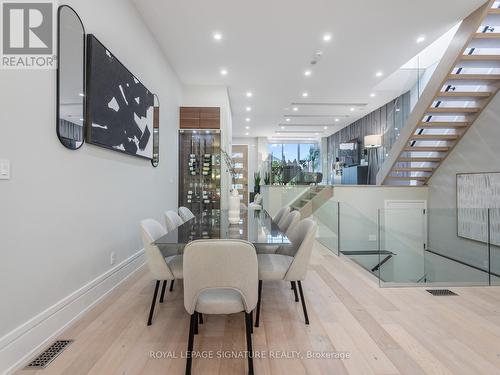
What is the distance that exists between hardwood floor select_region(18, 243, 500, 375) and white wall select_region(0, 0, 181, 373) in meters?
0.34

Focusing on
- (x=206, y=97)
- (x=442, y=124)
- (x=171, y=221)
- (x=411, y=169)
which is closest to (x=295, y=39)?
(x=206, y=97)

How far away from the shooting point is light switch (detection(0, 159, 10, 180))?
1.56 meters

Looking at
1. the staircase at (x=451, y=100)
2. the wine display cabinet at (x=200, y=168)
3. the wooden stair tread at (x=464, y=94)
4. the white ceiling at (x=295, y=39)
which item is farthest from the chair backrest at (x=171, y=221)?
the wooden stair tread at (x=464, y=94)

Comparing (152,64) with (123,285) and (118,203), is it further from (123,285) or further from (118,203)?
(123,285)

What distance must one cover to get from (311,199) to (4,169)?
18.3ft

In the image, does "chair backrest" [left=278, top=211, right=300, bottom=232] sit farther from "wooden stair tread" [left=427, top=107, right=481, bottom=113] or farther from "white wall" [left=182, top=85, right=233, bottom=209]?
"wooden stair tread" [left=427, top=107, right=481, bottom=113]

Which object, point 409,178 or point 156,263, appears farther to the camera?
point 409,178

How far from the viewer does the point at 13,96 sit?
65.2 inches

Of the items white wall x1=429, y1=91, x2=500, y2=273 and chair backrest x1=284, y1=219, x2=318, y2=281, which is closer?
chair backrest x1=284, y1=219, x2=318, y2=281

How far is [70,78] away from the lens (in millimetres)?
2164

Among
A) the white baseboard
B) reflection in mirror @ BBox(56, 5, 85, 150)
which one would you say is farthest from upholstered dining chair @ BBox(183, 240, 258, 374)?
reflection in mirror @ BBox(56, 5, 85, 150)

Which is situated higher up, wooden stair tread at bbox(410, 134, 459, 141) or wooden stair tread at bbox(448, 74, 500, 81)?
wooden stair tread at bbox(448, 74, 500, 81)

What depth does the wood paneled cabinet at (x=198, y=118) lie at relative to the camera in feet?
18.5

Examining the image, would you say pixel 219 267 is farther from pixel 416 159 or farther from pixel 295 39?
pixel 416 159
